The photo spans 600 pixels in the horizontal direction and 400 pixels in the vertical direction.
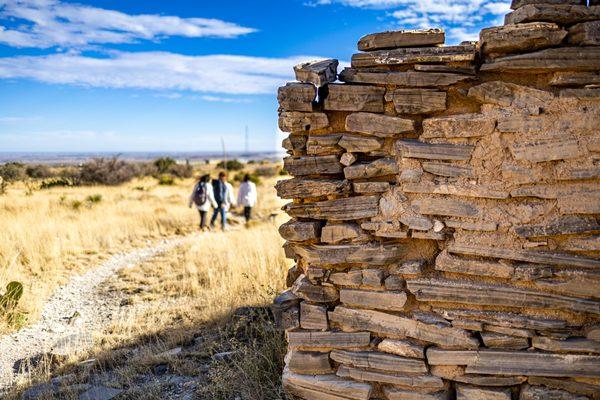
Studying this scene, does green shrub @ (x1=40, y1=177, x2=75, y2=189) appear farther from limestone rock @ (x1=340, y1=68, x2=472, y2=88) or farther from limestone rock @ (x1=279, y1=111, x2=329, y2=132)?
limestone rock @ (x1=340, y1=68, x2=472, y2=88)

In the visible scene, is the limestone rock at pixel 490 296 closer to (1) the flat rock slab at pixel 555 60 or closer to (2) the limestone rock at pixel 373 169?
(2) the limestone rock at pixel 373 169

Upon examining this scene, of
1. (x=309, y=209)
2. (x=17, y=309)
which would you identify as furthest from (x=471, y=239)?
A: (x=17, y=309)

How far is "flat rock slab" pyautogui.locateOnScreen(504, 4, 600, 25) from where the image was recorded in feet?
10.6

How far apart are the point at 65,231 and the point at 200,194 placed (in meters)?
3.16

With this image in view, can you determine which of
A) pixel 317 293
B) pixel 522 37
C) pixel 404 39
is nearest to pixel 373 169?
pixel 404 39

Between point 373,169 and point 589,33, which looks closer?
point 589,33

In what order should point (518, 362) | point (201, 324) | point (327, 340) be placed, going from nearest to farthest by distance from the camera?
point (518, 362)
point (327, 340)
point (201, 324)

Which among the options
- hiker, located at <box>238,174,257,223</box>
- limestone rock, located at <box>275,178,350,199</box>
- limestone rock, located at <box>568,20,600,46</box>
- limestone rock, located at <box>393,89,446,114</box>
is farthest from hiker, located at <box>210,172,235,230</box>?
limestone rock, located at <box>568,20,600,46</box>

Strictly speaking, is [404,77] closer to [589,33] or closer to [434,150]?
[434,150]

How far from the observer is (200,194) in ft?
42.9

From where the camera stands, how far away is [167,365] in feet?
17.0

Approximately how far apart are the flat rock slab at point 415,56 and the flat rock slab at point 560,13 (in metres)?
0.39

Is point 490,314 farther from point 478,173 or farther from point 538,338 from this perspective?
point 478,173

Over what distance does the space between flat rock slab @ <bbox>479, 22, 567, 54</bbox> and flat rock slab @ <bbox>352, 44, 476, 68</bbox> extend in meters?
0.12
